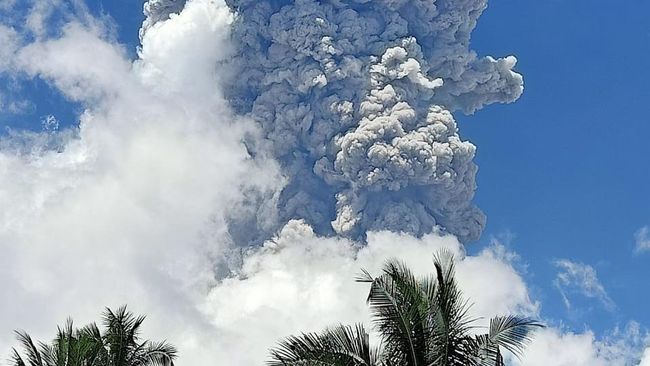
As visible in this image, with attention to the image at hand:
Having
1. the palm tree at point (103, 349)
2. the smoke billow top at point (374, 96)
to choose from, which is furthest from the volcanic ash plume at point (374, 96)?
the palm tree at point (103, 349)

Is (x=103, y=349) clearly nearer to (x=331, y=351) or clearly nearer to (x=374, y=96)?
(x=331, y=351)

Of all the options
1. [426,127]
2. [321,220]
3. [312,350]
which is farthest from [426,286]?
[321,220]

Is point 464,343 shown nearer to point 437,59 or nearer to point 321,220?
point 437,59

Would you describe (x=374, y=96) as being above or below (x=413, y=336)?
above

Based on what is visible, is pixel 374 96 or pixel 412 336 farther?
pixel 374 96

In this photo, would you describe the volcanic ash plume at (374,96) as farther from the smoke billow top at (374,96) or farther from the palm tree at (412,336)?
the palm tree at (412,336)

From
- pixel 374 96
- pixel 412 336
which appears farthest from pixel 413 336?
pixel 374 96
